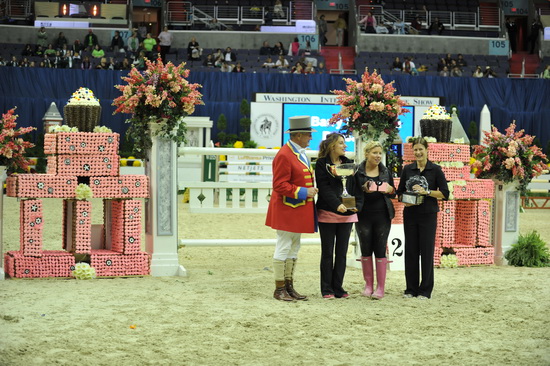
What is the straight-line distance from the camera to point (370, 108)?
8828 millimetres

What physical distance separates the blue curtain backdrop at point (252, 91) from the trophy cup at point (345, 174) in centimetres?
1888

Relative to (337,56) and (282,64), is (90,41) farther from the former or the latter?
(337,56)

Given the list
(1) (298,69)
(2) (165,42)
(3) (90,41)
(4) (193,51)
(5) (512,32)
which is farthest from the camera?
(5) (512,32)

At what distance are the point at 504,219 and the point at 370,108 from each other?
2.28 m

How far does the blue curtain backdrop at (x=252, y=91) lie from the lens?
82.3ft

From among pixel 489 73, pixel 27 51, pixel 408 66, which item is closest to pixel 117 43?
pixel 27 51

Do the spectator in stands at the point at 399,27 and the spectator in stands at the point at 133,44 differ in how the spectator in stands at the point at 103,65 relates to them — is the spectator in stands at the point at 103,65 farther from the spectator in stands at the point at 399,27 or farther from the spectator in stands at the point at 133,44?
the spectator in stands at the point at 399,27

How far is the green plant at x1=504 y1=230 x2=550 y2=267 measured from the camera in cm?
952

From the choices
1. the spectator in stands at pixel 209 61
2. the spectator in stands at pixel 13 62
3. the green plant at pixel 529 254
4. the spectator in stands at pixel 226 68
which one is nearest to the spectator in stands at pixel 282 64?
the spectator in stands at pixel 226 68

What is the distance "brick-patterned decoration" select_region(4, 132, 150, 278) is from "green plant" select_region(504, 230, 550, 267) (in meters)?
4.20

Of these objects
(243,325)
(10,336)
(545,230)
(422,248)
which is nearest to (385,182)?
(422,248)

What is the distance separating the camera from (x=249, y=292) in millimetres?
7352

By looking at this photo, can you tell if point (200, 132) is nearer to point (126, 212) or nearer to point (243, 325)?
point (126, 212)

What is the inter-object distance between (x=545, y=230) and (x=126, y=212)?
8.17 meters
